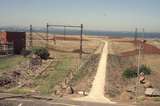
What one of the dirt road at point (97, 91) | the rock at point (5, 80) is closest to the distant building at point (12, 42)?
the dirt road at point (97, 91)

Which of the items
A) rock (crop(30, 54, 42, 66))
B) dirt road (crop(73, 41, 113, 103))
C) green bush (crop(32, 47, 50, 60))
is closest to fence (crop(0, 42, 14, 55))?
green bush (crop(32, 47, 50, 60))

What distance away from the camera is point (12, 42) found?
4950 cm

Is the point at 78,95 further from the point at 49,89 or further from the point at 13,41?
the point at 13,41

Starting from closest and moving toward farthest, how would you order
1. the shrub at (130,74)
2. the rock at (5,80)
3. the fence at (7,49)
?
the rock at (5,80)
the shrub at (130,74)
the fence at (7,49)

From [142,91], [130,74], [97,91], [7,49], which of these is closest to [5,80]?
[97,91]

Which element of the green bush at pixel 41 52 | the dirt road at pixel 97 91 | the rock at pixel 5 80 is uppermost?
the green bush at pixel 41 52

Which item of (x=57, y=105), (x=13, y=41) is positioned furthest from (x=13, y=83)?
(x=13, y=41)

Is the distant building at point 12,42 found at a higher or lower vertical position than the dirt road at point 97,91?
higher

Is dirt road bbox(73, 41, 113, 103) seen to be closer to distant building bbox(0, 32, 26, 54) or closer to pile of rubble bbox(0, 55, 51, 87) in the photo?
pile of rubble bbox(0, 55, 51, 87)

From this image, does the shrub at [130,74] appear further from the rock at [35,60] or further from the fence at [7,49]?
the fence at [7,49]

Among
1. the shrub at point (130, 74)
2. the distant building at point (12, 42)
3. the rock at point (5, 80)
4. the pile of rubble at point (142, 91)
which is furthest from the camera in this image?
the distant building at point (12, 42)

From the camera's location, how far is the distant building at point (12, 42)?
48253 millimetres

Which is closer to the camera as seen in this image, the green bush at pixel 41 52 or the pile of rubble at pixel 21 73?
the pile of rubble at pixel 21 73

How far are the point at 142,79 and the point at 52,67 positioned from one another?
15679 mm
